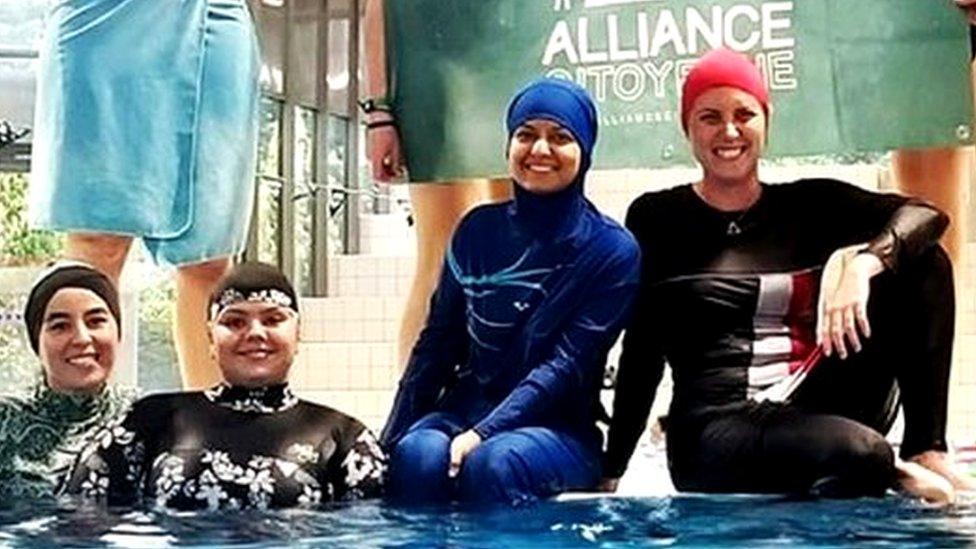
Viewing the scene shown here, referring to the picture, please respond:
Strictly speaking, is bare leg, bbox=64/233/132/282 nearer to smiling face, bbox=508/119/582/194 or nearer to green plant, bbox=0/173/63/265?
green plant, bbox=0/173/63/265

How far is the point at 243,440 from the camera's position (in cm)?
295

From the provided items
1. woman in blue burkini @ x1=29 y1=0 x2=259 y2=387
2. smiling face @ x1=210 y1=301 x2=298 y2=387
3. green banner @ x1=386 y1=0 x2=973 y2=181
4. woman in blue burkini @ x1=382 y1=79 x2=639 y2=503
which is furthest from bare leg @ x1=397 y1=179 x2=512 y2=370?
smiling face @ x1=210 y1=301 x2=298 y2=387

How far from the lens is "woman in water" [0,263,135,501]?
3355 millimetres

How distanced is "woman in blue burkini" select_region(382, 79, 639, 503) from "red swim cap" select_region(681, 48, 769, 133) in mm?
214

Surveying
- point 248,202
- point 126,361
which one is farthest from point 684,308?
point 126,361

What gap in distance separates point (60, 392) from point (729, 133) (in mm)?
1528

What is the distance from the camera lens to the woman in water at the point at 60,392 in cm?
336

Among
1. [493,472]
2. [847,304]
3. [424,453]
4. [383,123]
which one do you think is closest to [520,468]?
[493,472]

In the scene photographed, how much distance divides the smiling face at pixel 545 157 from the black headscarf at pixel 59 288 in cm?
97

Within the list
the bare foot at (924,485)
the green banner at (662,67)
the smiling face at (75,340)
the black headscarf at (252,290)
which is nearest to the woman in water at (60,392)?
the smiling face at (75,340)

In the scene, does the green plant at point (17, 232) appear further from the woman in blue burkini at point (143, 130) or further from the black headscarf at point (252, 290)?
the black headscarf at point (252, 290)

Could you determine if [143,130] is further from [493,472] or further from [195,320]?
[493,472]

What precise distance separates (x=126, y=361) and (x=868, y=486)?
2.00m

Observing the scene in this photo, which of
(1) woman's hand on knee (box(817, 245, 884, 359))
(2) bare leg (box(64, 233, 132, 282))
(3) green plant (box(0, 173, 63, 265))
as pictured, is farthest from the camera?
(3) green plant (box(0, 173, 63, 265))
